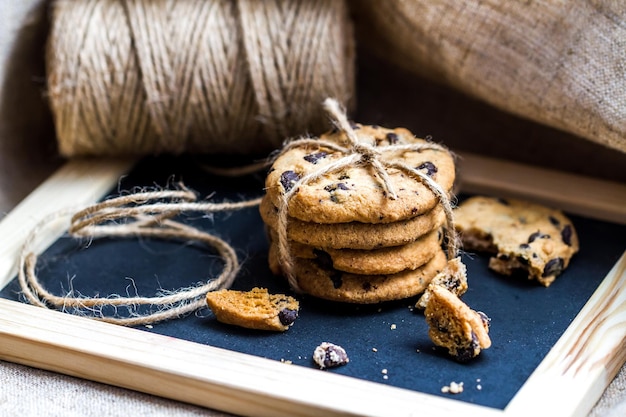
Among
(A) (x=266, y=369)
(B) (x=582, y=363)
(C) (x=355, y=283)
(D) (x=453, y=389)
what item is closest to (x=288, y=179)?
(C) (x=355, y=283)

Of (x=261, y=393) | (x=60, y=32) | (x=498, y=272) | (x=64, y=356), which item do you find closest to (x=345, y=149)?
(x=498, y=272)

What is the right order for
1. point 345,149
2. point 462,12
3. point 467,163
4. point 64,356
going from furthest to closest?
point 467,163, point 462,12, point 345,149, point 64,356

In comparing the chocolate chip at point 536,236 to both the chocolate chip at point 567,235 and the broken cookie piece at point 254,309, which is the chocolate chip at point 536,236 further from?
the broken cookie piece at point 254,309

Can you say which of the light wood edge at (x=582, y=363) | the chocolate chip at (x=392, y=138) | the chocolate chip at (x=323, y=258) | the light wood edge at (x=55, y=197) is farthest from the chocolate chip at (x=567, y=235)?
the light wood edge at (x=55, y=197)

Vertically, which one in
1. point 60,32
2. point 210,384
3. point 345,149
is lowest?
point 210,384

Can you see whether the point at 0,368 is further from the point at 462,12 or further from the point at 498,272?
the point at 462,12
